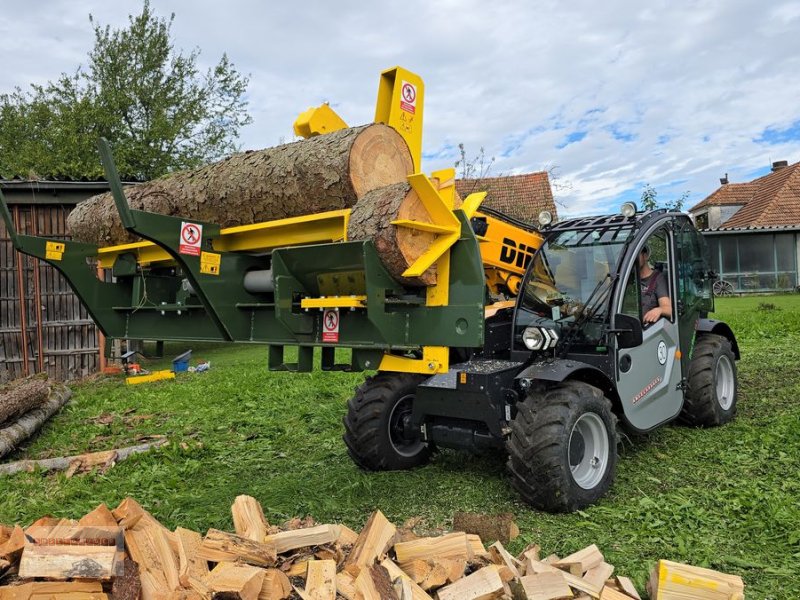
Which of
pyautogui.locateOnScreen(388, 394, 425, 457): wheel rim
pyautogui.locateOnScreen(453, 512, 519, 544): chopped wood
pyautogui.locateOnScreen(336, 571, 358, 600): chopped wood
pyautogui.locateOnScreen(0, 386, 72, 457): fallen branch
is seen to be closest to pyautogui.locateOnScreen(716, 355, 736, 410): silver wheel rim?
pyautogui.locateOnScreen(388, 394, 425, 457): wheel rim

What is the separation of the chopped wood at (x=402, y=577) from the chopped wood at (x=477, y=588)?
82 millimetres

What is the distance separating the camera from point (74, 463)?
6.08m

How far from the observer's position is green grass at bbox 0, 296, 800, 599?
3.85 m

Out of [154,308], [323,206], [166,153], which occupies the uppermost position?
[166,153]

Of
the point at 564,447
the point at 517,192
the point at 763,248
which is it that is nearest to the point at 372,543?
the point at 564,447

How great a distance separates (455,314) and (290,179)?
1.40 metres

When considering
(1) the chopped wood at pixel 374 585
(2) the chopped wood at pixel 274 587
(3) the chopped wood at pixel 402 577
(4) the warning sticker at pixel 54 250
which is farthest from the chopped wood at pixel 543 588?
(4) the warning sticker at pixel 54 250

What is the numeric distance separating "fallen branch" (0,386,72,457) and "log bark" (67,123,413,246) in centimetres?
317

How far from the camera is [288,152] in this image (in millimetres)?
4516

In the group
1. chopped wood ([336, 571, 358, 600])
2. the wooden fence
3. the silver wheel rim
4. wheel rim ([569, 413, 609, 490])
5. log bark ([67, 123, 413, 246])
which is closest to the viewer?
chopped wood ([336, 571, 358, 600])

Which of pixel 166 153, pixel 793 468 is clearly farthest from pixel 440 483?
pixel 166 153

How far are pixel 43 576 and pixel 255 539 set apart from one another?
980 millimetres

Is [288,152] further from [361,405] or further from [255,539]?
[255,539]

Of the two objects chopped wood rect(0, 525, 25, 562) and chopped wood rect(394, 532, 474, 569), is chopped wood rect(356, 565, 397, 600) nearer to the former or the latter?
chopped wood rect(394, 532, 474, 569)
